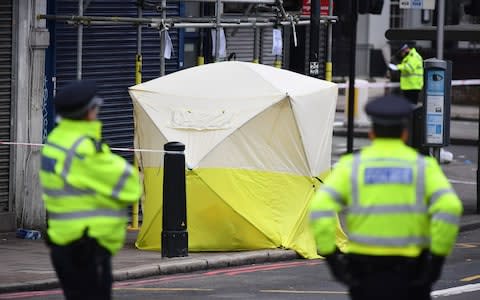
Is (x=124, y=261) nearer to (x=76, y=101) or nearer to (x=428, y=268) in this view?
(x=76, y=101)

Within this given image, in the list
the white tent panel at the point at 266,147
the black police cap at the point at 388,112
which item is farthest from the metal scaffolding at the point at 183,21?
the black police cap at the point at 388,112

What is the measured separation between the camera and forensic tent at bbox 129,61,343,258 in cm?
1447

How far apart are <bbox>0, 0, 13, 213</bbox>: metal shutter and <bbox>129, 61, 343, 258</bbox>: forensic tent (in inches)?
72.7

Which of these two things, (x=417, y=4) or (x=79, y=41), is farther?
(x=417, y=4)

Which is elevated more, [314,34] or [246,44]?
[314,34]

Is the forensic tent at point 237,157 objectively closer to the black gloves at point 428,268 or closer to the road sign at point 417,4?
the road sign at point 417,4

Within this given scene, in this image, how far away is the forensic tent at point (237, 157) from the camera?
1447 cm

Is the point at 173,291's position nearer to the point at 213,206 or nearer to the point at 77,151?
the point at 213,206

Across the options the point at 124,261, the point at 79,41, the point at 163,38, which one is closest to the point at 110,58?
the point at 163,38

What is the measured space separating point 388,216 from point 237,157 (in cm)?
765

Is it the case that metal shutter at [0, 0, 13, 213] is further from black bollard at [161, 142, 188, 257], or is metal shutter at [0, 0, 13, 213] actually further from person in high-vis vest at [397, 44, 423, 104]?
person in high-vis vest at [397, 44, 423, 104]

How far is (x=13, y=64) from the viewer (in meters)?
15.8

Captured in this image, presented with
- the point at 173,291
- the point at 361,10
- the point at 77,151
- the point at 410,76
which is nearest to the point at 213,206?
the point at 173,291

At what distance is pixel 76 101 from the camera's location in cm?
766
